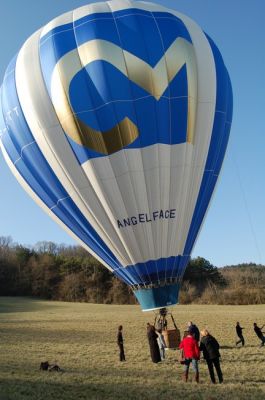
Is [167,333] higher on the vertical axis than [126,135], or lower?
lower

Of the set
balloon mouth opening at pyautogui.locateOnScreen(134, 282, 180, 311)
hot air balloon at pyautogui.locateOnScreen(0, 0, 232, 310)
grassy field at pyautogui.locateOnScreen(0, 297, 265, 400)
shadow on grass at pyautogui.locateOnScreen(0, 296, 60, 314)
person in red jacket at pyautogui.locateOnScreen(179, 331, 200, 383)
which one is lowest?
grassy field at pyautogui.locateOnScreen(0, 297, 265, 400)

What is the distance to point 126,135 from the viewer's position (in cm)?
1395

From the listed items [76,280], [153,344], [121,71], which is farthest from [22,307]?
[153,344]

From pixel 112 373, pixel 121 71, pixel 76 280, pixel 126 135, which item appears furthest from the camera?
pixel 76 280

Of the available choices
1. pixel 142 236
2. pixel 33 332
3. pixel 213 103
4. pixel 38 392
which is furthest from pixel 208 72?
pixel 33 332

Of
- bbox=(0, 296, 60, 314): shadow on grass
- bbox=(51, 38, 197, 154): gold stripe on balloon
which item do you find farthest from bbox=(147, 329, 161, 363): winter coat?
bbox=(0, 296, 60, 314): shadow on grass

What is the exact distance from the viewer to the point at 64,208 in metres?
15.0

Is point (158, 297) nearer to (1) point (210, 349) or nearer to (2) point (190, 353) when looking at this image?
(2) point (190, 353)

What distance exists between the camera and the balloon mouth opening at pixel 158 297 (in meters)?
13.7

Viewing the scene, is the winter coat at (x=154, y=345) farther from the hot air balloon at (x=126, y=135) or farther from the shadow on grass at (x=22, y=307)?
the shadow on grass at (x=22, y=307)

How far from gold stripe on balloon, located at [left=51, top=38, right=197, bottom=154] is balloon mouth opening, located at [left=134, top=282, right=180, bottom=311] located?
4.10m

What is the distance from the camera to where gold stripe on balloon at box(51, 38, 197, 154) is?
45.8 ft

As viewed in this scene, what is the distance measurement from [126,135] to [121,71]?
6.12 ft

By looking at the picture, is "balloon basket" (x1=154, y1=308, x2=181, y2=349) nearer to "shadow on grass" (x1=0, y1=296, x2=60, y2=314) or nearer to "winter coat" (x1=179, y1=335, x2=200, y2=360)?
"winter coat" (x1=179, y1=335, x2=200, y2=360)
